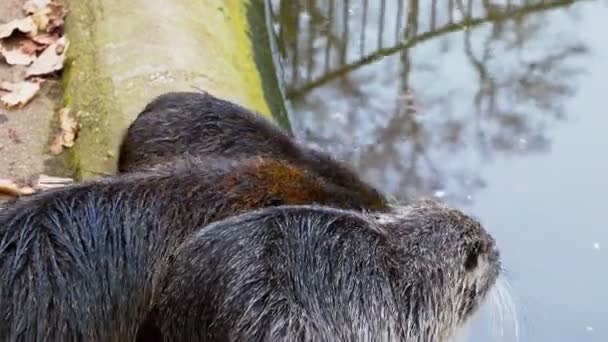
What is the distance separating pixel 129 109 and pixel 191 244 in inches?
57.4

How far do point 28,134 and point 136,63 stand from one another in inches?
18.1

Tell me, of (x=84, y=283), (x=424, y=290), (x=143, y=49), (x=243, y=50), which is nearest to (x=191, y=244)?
(x=84, y=283)

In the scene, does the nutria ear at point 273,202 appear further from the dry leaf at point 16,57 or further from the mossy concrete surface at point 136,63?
the dry leaf at point 16,57

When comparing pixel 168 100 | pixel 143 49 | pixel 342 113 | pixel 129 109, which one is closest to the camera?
pixel 168 100

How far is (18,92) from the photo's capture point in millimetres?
4629

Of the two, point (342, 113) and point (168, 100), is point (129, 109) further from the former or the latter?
point (342, 113)

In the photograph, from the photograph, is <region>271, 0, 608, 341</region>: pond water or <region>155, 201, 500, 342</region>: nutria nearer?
<region>155, 201, 500, 342</region>: nutria

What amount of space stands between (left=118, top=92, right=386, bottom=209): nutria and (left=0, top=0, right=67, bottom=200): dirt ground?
0.68 m

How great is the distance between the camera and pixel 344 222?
288 cm

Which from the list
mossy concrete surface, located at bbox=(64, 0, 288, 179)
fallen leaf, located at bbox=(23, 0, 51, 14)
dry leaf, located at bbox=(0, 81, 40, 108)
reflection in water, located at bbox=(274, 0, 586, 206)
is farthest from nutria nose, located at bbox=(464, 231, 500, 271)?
fallen leaf, located at bbox=(23, 0, 51, 14)

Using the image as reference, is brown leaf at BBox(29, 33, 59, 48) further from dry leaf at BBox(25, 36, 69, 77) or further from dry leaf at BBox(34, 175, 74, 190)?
dry leaf at BBox(34, 175, 74, 190)

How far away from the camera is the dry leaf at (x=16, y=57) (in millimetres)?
4855

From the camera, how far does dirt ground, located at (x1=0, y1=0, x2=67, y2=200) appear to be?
4.25 m

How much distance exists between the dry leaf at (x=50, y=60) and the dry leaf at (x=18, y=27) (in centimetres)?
19
